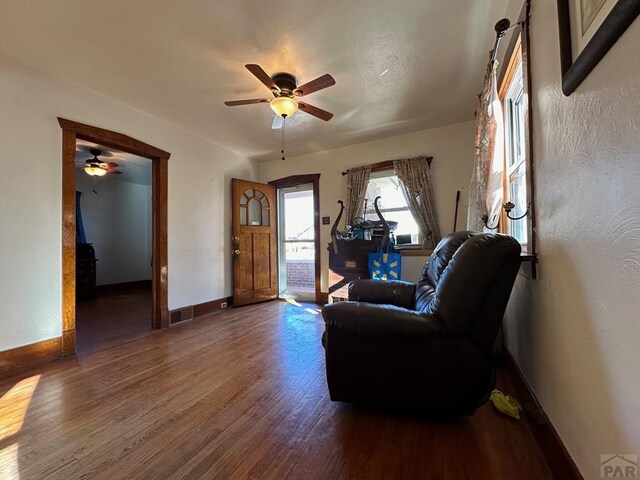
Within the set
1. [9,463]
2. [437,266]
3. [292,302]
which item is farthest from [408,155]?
[9,463]

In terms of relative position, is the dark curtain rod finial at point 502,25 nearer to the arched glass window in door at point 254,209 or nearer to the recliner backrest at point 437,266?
the recliner backrest at point 437,266

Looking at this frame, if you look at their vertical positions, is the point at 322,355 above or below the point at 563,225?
below

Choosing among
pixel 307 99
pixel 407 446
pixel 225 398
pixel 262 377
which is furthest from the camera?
pixel 307 99

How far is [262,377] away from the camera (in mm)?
1905

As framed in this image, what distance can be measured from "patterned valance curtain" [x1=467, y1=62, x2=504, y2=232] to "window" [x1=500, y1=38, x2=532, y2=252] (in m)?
0.12

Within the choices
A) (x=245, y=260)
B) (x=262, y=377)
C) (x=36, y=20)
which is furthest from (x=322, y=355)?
(x=36, y=20)

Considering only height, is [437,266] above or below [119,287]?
above

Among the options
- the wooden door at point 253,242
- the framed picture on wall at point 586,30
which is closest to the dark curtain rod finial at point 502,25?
the framed picture on wall at point 586,30

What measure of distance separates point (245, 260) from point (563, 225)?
12.6 ft

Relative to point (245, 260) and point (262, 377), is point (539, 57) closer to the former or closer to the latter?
point (262, 377)

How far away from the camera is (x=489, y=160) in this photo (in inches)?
76.8

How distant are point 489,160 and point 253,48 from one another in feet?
6.50

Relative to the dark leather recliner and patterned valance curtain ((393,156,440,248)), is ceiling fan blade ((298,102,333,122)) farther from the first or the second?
the dark leather recliner

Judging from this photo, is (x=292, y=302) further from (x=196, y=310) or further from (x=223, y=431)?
(x=223, y=431)
